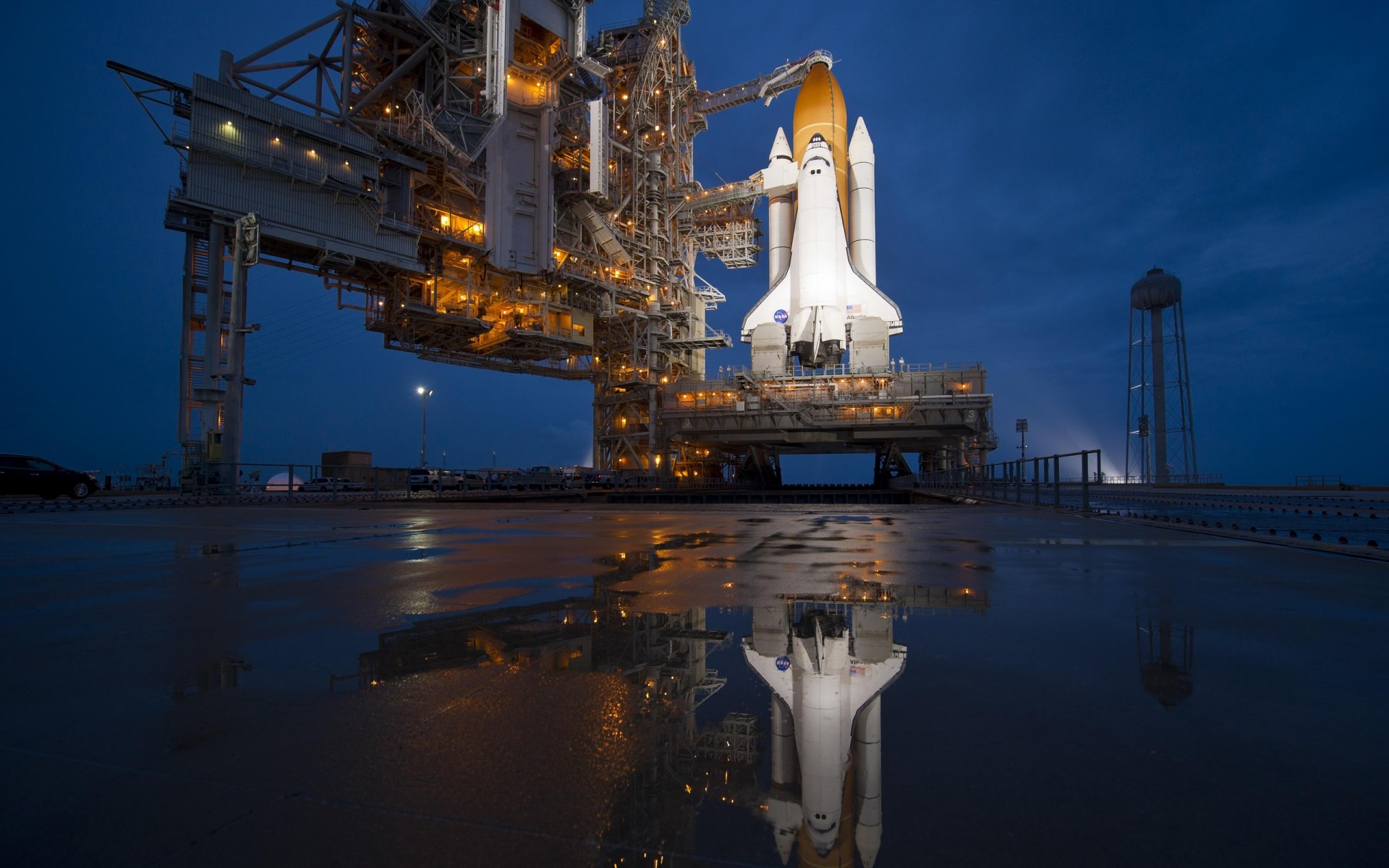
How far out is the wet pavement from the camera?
136cm

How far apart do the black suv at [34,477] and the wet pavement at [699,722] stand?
20.5 metres

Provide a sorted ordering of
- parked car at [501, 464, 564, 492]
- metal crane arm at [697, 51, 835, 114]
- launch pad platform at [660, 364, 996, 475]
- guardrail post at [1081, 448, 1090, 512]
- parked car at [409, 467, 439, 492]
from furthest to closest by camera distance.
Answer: metal crane arm at [697, 51, 835, 114], launch pad platform at [660, 364, 996, 475], parked car at [501, 464, 564, 492], parked car at [409, 467, 439, 492], guardrail post at [1081, 448, 1090, 512]

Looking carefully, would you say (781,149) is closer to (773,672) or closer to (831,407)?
(831,407)

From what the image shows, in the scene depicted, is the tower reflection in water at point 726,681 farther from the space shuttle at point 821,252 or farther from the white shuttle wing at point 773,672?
the space shuttle at point 821,252

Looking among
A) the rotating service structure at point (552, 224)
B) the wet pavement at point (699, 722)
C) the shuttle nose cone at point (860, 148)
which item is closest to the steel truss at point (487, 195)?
the rotating service structure at point (552, 224)

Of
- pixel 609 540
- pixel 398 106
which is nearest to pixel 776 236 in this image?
pixel 398 106

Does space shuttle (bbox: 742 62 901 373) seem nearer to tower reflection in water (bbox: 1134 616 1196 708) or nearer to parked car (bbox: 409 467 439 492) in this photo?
parked car (bbox: 409 467 439 492)

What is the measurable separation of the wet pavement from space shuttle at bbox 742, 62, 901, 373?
A: 130 ft

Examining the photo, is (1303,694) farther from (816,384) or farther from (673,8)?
(673,8)

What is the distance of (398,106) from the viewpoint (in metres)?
37.1

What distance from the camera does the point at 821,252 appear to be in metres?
41.7

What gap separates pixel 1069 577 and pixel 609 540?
4847mm

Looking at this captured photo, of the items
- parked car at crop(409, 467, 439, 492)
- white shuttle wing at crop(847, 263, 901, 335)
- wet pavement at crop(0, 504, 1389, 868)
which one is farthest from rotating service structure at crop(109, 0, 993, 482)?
wet pavement at crop(0, 504, 1389, 868)

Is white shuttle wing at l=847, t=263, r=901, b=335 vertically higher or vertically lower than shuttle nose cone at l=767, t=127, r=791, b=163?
lower
